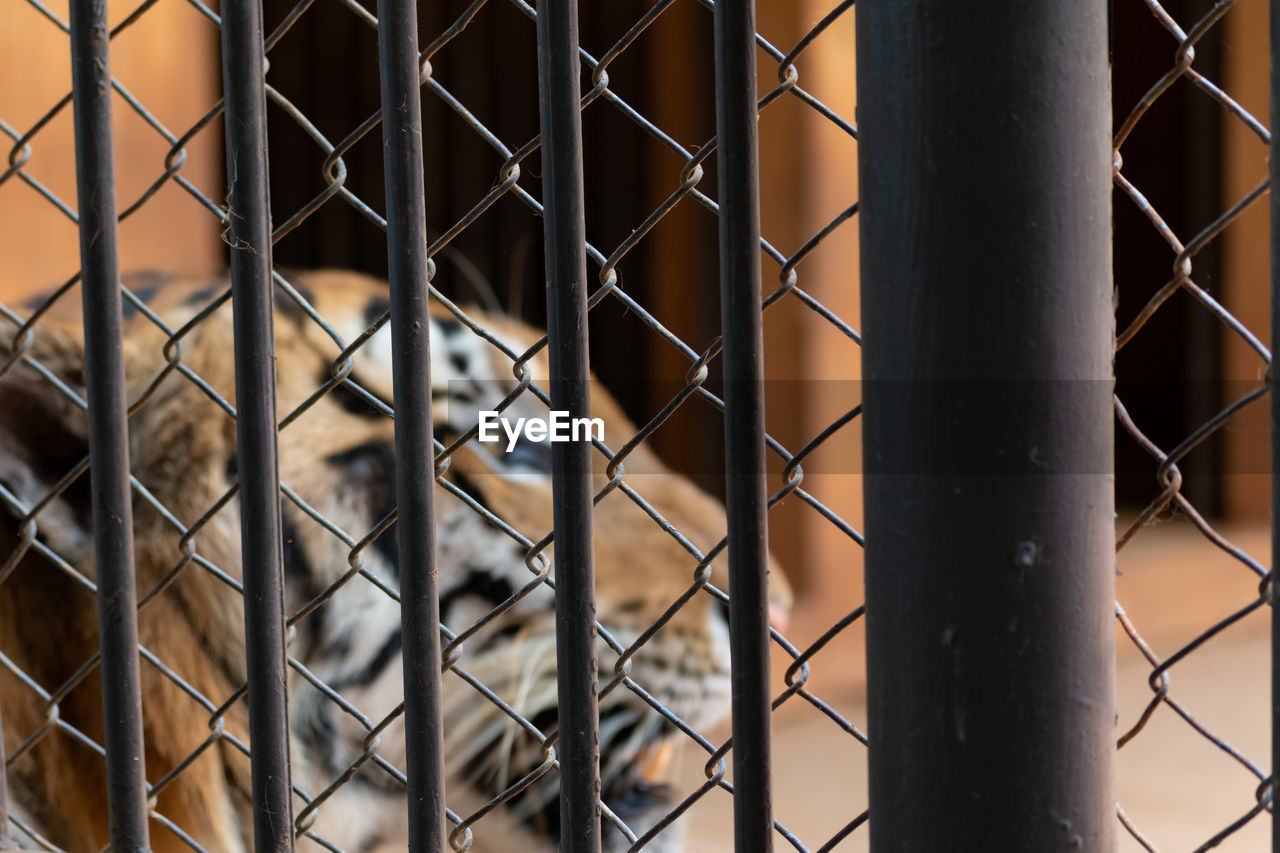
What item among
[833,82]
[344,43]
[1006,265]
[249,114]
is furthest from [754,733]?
[344,43]

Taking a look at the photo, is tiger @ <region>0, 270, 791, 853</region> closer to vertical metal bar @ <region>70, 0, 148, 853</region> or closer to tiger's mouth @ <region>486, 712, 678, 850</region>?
tiger's mouth @ <region>486, 712, 678, 850</region>

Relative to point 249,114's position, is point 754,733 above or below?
below

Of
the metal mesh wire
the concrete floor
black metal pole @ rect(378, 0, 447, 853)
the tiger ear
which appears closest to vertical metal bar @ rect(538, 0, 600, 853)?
black metal pole @ rect(378, 0, 447, 853)

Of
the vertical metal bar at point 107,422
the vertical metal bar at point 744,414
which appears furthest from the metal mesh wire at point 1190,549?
the vertical metal bar at point 107,422

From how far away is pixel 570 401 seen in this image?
95 cm

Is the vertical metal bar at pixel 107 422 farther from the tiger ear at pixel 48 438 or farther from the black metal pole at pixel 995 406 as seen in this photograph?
the black metal pole at pixel 995 406

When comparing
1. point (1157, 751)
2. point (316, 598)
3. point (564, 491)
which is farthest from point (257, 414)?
point (1157, 751)

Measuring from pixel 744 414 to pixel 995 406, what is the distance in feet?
0.61

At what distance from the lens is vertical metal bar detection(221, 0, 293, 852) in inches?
40.8

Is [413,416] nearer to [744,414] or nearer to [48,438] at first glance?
[744,414]

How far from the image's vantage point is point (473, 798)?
1.89 metres

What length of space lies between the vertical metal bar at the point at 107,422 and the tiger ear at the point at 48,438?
16.6 inches

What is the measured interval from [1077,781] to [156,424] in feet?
4.28

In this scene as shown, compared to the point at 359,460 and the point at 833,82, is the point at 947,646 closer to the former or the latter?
the point at 359,460
